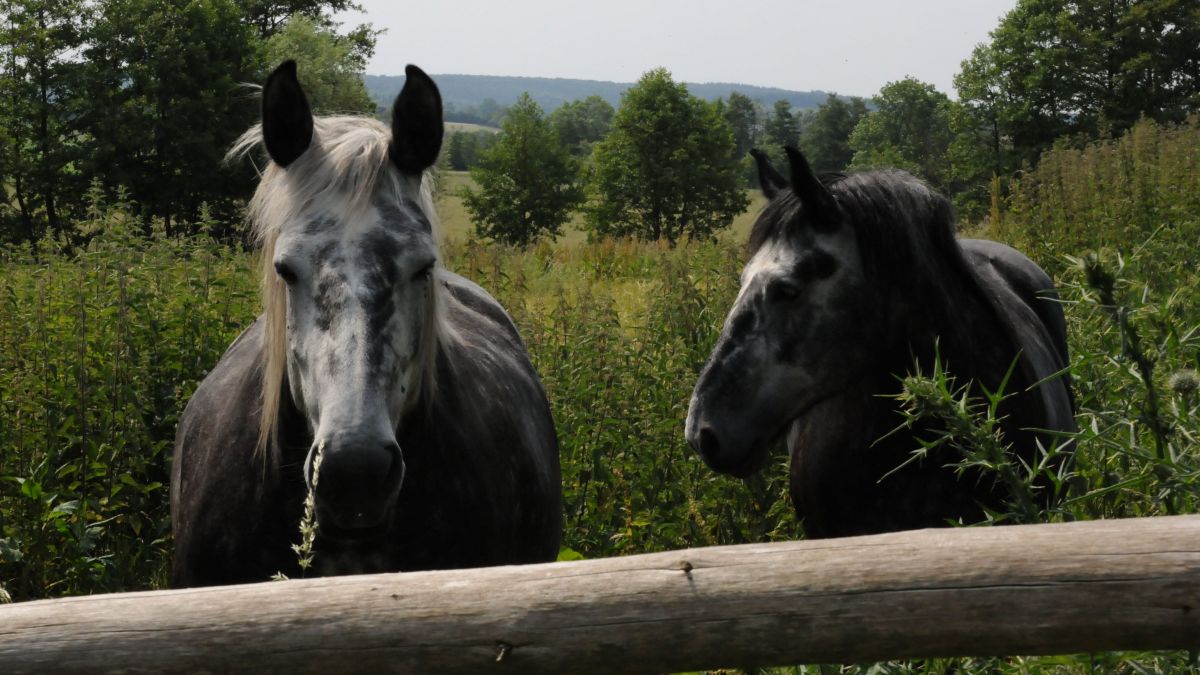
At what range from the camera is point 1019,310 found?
535 cm

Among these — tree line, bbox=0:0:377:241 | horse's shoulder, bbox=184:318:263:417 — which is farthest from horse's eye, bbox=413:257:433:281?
tree line, bbox=0:0:377:241

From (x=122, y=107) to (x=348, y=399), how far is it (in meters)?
42.6

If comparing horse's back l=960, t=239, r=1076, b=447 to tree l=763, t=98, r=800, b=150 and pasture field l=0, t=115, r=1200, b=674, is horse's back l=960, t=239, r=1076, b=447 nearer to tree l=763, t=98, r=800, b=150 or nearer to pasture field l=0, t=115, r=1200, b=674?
pasture field l=0, t=115, r=1200, b=674

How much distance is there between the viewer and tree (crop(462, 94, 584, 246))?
56.8 metres

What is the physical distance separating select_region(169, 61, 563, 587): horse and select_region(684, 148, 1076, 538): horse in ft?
3.12

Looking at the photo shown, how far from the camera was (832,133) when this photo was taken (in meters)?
116

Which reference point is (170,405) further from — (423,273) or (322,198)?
(423,273)

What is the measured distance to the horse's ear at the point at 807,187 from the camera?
4.21m

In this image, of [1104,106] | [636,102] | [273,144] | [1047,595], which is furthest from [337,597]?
[636,102]

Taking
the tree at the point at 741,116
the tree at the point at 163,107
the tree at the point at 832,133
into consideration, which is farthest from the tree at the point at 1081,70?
the tree at the point at 741,116

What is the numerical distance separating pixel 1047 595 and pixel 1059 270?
9.30 meters

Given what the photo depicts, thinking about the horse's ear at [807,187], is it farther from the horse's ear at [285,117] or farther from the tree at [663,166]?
the tree at [663,166]

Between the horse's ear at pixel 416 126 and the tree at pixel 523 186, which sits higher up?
the horse's ear at pixel 416 126

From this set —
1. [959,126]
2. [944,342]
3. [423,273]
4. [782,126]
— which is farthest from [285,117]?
[782,126]
